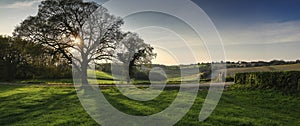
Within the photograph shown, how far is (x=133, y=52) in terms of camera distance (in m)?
27.7

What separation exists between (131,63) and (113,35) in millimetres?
3964

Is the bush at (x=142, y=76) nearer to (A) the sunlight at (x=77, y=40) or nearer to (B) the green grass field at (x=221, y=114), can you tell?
(A) the sunlight at (x=77, y=40)

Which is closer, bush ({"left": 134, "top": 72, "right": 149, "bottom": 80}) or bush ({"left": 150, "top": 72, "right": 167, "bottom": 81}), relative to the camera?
bush ({"left": 150, "top": 72, "right": 167, "bottom": 81})

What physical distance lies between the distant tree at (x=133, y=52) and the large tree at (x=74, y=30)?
119cm

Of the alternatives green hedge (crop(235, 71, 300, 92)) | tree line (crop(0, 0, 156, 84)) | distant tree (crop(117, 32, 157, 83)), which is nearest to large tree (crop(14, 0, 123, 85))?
tree line (crop(0, 0, 156, 84))

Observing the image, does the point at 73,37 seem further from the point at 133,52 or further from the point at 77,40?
the point at 133,52

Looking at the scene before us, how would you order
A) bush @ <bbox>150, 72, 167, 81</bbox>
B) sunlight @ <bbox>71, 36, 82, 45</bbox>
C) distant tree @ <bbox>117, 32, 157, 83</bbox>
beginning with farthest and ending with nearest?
bush @ <bbox>150, 72, 167, 81</bbox> < distant tree @ <bbox>117, 32, 157, 83</bbox> < sunlight @ <bbox>71, 36, 82, 45</bbox>

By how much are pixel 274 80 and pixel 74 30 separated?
1941cm

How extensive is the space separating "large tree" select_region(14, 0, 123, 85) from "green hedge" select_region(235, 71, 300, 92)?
1410 centimetres

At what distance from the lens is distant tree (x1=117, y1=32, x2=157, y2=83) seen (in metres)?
27.2

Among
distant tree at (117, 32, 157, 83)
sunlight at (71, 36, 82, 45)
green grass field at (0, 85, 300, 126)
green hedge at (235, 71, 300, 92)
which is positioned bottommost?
green grass field at (0, 85, 300, 126)

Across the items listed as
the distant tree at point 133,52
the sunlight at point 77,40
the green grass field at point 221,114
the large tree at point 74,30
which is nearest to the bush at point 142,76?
the distant tree at point 133,52

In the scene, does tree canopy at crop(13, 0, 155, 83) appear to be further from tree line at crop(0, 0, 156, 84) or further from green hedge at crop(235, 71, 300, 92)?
green hedge at crop(235, 71, 300, 92)

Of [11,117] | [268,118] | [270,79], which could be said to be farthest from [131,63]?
[268,118]
